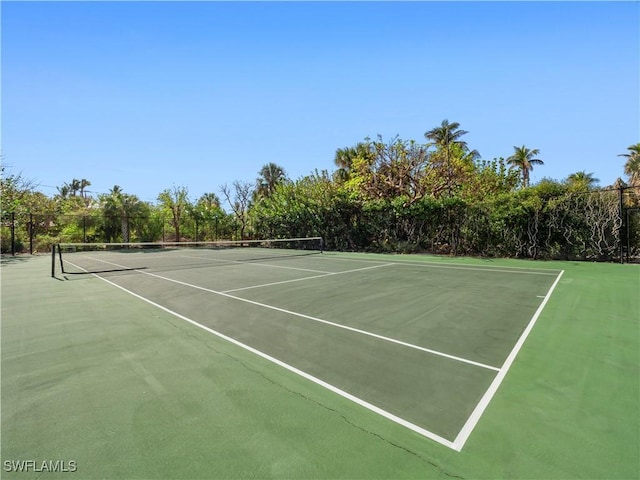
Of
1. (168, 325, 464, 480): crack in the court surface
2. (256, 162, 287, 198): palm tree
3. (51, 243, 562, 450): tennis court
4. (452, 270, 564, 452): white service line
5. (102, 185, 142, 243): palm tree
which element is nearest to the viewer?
(168, 325, 464, 480): crack in the court surface

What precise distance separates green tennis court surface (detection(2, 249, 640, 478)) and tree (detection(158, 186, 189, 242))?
2302 cm

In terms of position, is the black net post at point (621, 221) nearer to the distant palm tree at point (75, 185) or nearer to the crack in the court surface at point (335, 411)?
the crack in the court surface at point (335, 411)

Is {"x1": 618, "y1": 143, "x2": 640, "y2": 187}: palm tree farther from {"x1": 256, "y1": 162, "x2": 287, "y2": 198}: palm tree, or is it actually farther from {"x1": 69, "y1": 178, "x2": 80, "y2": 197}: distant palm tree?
{"x1": 69, "y1": 178, "x2": 80, "y2": 197}: distant palm tree

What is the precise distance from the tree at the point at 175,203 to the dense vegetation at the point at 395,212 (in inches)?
3.4

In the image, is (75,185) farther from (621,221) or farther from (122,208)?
(621,221)

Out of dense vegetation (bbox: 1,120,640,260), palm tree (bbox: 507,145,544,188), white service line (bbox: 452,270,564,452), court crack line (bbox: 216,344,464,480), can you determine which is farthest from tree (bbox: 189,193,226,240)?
palm tree (bbox: 507,145,544,188)

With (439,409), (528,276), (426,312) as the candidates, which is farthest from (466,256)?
(439,409)

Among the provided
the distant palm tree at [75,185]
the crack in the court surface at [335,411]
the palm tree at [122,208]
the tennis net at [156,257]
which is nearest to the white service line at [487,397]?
the crack in the court surface at [335,411]

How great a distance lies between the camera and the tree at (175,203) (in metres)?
28.5

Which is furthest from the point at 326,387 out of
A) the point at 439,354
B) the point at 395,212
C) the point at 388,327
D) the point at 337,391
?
the point at 395,212

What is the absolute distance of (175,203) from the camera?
93.9ft

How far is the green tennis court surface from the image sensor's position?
2.19 metres

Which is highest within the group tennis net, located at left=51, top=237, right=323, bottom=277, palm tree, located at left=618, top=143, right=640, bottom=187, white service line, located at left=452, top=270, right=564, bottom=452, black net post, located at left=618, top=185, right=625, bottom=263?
palm tree, located at left=618, top=143, right=640, bottom=187

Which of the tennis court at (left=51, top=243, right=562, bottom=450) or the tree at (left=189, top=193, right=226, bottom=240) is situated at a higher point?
the tree at (left=189, top=193, right=226, bottom=240)
